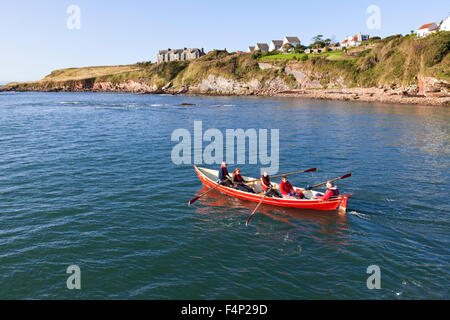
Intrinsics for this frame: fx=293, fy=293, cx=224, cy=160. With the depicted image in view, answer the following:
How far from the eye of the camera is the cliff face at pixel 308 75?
75.3 meters

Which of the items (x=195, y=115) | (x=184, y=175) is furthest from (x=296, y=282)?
(x=195, y=115)

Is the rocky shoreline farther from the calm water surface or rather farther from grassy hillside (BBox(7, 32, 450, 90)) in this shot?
the calm water surface

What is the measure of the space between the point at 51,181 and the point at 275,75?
339 ft

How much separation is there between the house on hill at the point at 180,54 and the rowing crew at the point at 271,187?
17140 cm

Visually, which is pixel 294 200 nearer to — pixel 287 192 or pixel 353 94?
pixel 287 192

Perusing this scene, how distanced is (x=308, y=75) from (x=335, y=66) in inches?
380

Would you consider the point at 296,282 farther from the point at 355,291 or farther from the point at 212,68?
the point at 212,68

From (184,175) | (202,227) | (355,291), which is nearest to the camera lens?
(355,291)

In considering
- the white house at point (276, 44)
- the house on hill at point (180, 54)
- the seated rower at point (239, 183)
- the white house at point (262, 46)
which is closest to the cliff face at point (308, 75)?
the house on hill at point (180, 54)

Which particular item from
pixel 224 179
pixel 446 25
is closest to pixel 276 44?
pixel 446 25

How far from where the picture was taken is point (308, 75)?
106812mm

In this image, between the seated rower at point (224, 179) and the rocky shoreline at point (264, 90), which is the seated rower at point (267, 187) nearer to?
the seated rower at point (224, 179)

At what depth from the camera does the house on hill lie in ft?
595
